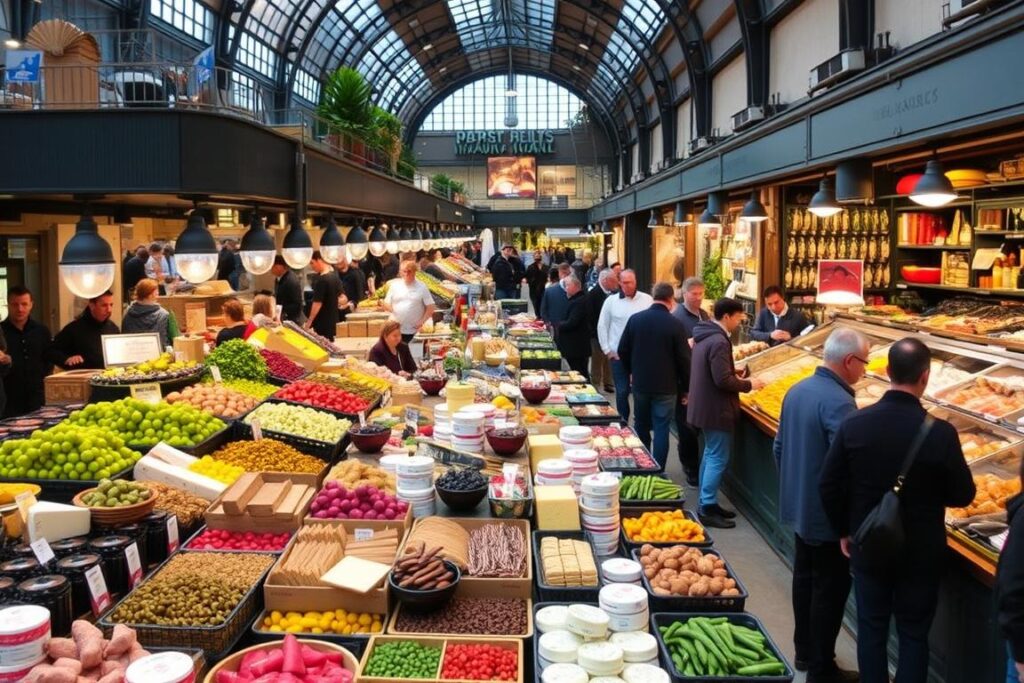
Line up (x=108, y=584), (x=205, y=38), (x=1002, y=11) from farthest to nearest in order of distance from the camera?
(x=205, y=38) < (x=1002, y=11) < (x=108, y=584)

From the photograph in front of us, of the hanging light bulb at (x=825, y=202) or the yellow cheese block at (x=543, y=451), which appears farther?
the hanging light bulb at (x=825, y=202)

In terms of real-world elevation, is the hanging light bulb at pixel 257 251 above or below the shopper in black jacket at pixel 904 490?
above

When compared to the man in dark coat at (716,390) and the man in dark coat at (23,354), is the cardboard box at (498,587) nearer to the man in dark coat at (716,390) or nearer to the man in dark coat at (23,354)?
the man in dark coat at (716,390)

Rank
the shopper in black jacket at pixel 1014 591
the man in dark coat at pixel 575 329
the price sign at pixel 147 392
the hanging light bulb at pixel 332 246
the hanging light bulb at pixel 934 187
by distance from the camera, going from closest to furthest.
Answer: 1. the shopper in black jacket at pixel 1014 591
2. the hanging light bulb at pixel 934 187
3. the price sign at pixel 147 392
4. the hanging light bulb at pixel 332 246
5. the man in dark coat at pixel 575 329

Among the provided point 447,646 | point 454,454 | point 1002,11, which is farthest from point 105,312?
point 1002,11

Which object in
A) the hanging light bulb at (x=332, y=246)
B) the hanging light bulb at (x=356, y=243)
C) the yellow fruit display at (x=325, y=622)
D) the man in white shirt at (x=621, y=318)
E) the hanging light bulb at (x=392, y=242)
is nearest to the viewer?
the yellow fruit display at (x=325, y=622)

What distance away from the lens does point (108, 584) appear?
11.1 feet

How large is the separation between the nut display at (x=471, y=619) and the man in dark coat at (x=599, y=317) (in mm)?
7345

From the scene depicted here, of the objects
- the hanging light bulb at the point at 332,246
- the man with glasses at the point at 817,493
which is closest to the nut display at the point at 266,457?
the man with glasses at the point at 817,493

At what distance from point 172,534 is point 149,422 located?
1.30 meters

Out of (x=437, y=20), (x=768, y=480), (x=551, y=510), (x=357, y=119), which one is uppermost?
(x=437, y=20)

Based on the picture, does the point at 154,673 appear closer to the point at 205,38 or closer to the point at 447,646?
the point at 447,646

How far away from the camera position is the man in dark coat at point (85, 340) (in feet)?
24.4

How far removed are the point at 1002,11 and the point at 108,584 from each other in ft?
16.3
